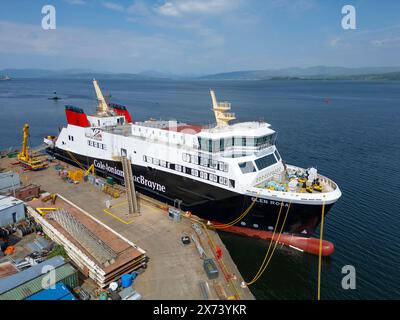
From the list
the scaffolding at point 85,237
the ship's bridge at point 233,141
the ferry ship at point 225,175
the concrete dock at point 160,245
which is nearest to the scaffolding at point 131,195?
the concrete dock at point 160,245

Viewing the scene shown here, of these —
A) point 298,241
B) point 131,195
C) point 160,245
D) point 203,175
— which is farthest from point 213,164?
point 298,241

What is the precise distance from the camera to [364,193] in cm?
3162

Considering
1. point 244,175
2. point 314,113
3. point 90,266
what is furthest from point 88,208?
point 314,113

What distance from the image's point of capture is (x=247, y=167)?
21906 mm

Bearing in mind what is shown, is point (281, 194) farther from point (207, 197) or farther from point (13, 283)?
point (13, 283)

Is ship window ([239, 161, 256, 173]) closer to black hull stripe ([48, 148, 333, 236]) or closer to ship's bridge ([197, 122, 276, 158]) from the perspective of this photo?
ship's bridge ([197, 122, 276, 158])

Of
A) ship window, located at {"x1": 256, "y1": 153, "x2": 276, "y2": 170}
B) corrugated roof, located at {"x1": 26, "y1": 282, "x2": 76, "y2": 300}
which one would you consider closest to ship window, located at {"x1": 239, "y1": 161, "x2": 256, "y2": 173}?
ship window, located at {"x1": 256, "y1": 153, "x2": 276, "y2": 170}

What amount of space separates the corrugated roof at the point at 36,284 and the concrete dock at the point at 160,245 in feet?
11.8

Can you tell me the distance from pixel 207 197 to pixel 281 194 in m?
6.36

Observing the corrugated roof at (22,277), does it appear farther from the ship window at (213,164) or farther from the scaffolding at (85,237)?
the ship window at (213,164)

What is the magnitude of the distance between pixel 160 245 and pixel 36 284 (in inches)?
318

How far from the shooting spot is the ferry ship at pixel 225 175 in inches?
815

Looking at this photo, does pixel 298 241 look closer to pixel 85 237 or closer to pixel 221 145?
pixel 221 145

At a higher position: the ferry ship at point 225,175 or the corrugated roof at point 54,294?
the ferry ship at point 225,175
